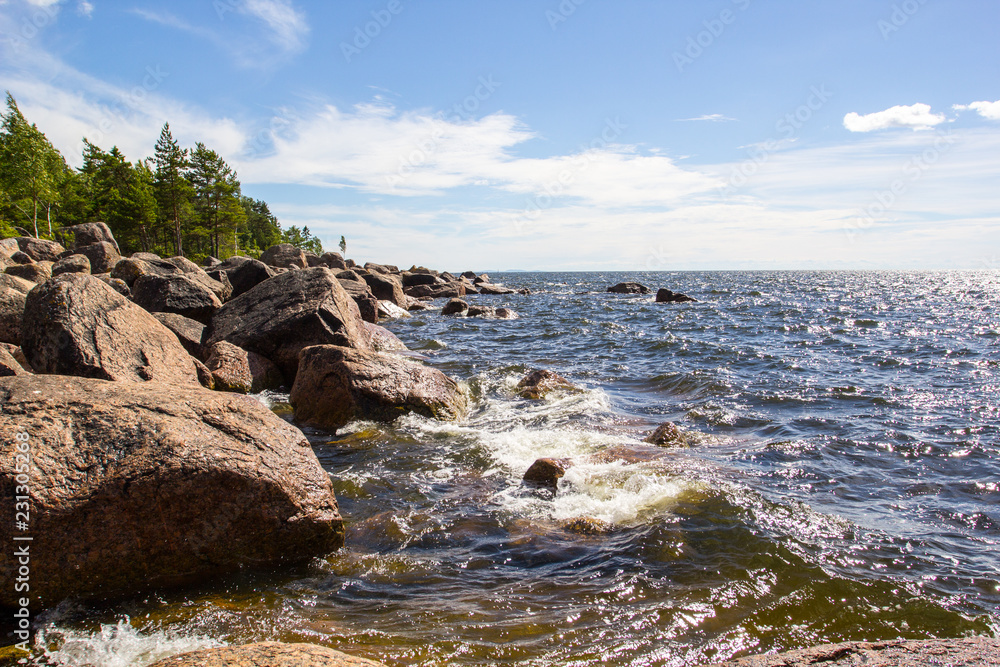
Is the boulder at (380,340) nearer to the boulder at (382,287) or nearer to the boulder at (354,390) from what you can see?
the boulder at (354,390)

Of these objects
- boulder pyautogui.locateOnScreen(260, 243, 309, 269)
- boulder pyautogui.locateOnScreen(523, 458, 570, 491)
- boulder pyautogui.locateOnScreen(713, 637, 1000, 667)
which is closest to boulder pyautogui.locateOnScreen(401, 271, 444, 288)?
boulder pyautogui.locateOnScreen(260, 243, 309, 269)

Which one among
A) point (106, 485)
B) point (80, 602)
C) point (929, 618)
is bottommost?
point (929, 618)

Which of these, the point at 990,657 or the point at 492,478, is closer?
the point at 990,657

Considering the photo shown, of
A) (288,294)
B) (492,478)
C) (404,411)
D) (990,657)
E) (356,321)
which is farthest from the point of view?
(356,321)

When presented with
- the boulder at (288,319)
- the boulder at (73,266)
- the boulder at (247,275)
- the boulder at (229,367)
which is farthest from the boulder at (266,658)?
the boulder at (73,266)

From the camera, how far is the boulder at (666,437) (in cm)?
913

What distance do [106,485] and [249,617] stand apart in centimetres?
155

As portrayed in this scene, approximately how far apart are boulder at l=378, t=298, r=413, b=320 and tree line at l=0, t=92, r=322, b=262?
2625 centimetres

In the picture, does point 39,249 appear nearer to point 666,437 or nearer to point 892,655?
point 666,437

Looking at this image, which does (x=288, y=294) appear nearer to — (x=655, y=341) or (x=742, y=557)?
(x=742, y=557)

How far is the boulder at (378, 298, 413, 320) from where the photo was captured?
2772 cm

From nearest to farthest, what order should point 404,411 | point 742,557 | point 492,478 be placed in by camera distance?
point 742,557 < point 492,478 < point 404,411

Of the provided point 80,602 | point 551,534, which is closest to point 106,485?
point 80,602

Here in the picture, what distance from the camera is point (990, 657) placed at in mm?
3473
